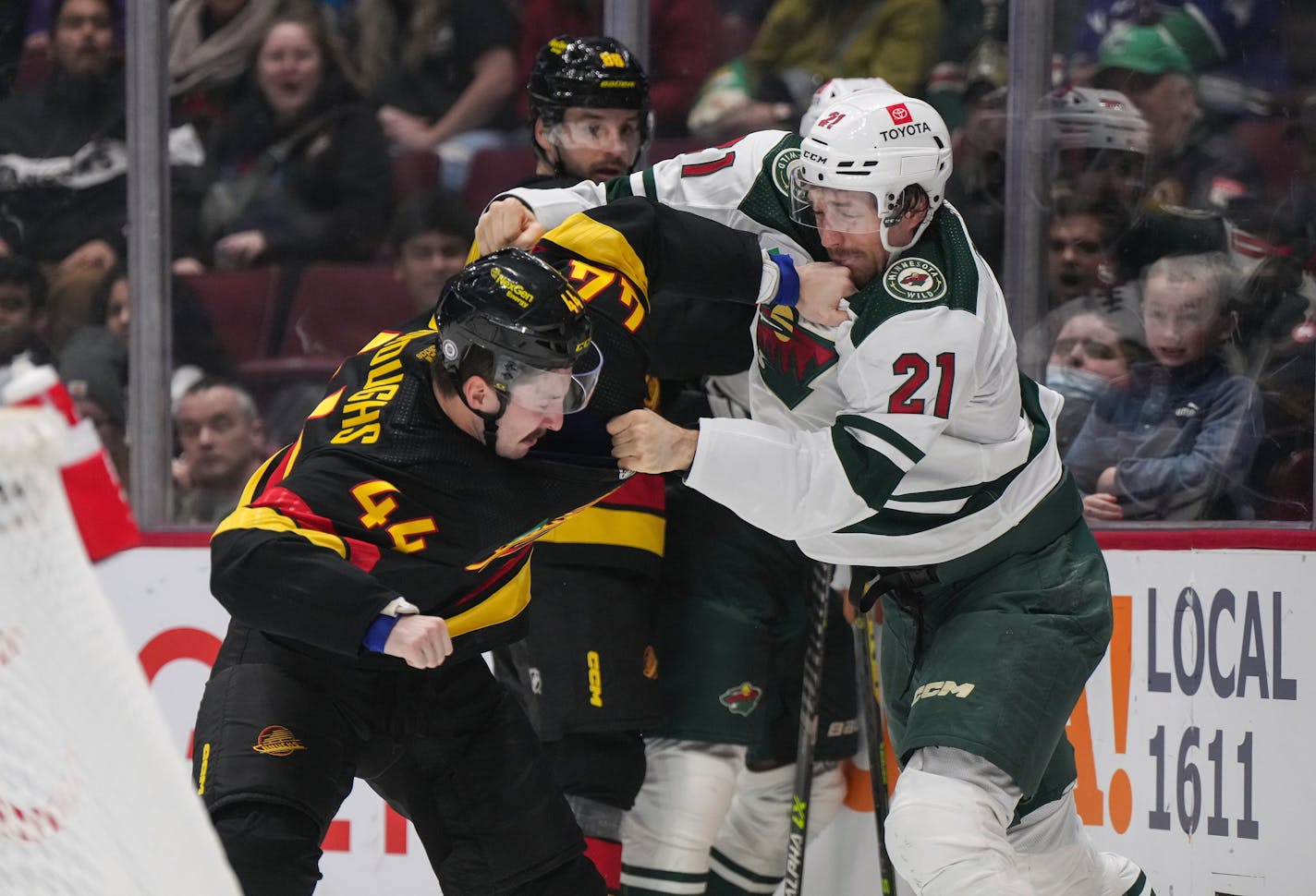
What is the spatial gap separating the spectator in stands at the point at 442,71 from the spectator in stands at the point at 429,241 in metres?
0.08

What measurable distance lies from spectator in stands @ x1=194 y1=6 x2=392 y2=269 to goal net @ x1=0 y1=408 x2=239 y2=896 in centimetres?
278

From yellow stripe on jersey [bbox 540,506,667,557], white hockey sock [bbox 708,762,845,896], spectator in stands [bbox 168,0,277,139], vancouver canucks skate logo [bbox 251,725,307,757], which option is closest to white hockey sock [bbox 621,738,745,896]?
white hockey sock [bbox 708,762,845,896]

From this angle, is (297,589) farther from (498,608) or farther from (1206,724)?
(1206,724)

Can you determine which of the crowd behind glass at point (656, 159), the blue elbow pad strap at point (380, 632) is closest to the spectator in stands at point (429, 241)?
the crowd behind glass at point (656, 159)

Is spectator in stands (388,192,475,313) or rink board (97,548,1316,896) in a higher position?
spectator in stands (388,192,475,313)

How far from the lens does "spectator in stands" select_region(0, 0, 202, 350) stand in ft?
15.3

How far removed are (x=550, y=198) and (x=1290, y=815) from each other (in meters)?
1.75

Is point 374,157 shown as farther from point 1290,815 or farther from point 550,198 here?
point 1290,815

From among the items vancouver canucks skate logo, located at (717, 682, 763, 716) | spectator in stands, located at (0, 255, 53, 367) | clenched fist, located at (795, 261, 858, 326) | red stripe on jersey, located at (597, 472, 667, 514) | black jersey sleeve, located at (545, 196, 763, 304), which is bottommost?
vancouver canucks skate logo, located at (717, 682, 763, 716)

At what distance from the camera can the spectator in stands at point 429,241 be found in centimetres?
454

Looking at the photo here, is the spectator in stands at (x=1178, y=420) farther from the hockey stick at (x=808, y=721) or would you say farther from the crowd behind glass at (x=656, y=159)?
the hockey stick at (x=808, y=721)

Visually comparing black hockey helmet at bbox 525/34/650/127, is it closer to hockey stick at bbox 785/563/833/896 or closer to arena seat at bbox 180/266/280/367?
hockey stick at bbox 785/563/833/896

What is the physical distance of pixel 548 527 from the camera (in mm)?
2895

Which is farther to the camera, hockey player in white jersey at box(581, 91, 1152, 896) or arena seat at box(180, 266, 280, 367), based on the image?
arena seat at box(180, 266, 280, 367)
